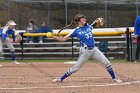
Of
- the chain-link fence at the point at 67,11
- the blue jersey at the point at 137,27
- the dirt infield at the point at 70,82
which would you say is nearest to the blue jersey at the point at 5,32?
the dirt infield at the point at 70,82

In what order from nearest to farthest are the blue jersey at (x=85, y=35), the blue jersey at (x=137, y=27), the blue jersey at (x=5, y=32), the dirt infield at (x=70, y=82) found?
the dirt infield at (x=70, y=82) < the blue jersey at (x=85, y=35) < the blue jersey at (x=5, y=32) < the blue jersey at (x=137, y=27)

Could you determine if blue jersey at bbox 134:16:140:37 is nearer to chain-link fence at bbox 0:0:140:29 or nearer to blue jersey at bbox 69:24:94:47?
chain-link fence at bbox 0:0:140:29

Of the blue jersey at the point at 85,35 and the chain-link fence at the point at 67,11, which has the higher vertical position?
the chain-link fence at the point at 67,11

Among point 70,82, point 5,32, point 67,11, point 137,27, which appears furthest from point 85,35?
point 67,11

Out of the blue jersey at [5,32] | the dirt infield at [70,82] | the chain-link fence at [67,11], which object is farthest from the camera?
the chain-link fence at [67,11]

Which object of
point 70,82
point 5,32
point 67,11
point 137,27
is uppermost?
point 67,11

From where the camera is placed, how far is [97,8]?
2517cm

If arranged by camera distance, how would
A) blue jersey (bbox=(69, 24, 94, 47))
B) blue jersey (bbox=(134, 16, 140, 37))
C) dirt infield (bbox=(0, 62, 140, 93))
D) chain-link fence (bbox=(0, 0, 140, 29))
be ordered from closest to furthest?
1. dirt infield (bbox=(0, 62, 140, 93))
2. blue jersey (bbox=(69, 24, 94, 47))
3. blue jersey (bbox=(134, 16, 140, 37))
4. chain-link fence (bbox=(0, 0, 140, 29))

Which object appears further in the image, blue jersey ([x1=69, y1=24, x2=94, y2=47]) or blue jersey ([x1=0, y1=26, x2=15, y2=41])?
blue jersey ([x1=0, y1=26, x2=15, y2=41])

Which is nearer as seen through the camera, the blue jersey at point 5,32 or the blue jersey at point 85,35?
the blue jersey at point 85,35

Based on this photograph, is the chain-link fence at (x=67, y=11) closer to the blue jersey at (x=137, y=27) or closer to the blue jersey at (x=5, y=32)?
the blue jersey at (x=137, y=27)

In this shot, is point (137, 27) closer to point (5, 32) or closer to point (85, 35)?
point (5, 32)

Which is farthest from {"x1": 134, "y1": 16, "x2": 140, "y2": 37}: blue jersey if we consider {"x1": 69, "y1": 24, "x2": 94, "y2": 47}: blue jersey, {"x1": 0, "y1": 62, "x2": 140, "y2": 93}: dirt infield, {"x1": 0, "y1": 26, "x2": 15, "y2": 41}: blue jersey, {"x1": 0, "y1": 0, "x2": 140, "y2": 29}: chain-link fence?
{"x1": 69, "y1": 24, "x2": 94, "y2": 47}: blue jersey

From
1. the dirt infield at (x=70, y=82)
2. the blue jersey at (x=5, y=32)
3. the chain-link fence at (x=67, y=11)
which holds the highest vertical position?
the chain-link fence at (x=67, y=11)
